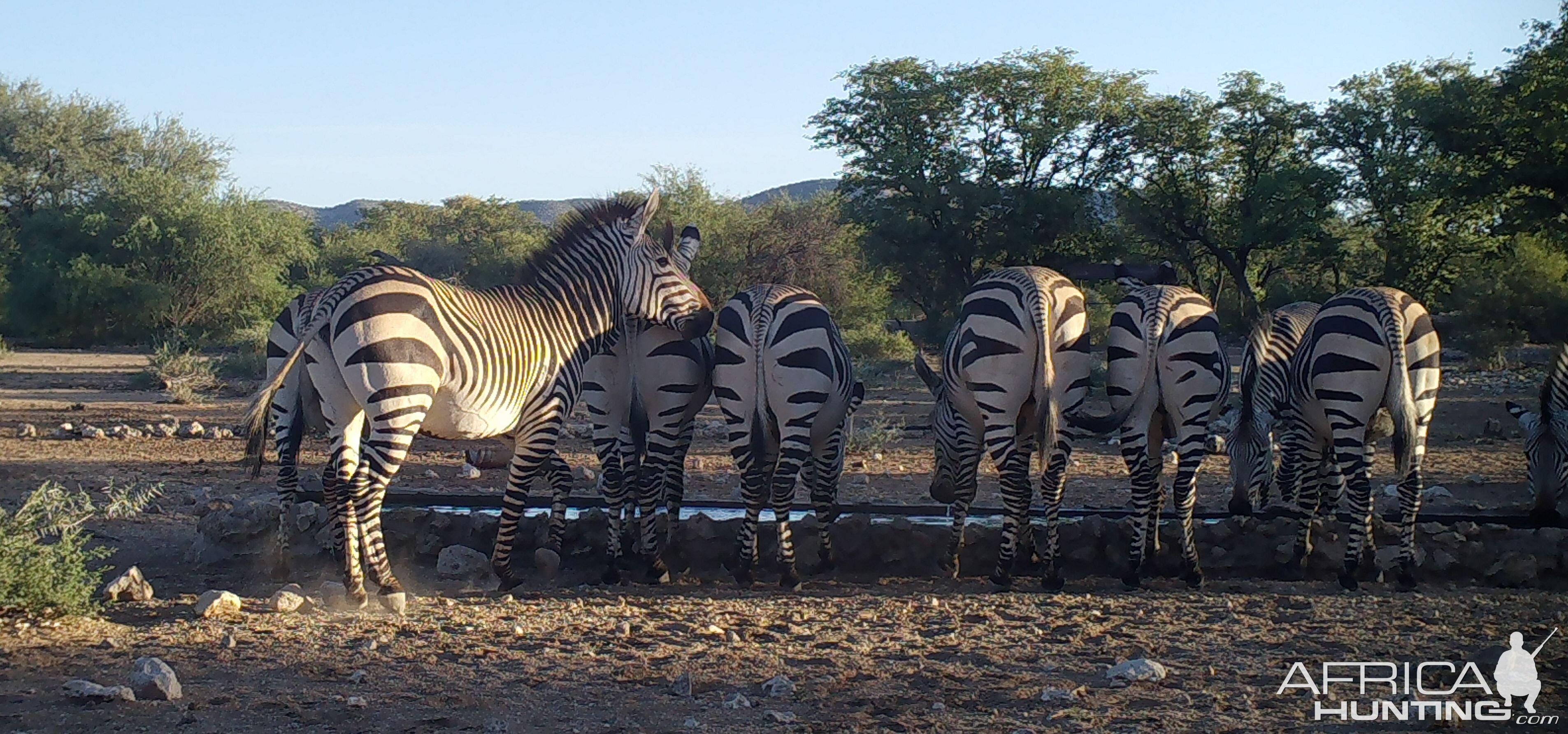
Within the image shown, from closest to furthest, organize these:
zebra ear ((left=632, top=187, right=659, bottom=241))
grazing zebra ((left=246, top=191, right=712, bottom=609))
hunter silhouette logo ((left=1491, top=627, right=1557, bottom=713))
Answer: hunter silhouette logo ((left=1491, top=627, right=1557, bottom=713))
grazing zebra ((left=246, top=191, right=712, bottom=609))
zebra ear ((left=632, top=187, right=659, bottom=241))

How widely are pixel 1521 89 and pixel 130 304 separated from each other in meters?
29.5

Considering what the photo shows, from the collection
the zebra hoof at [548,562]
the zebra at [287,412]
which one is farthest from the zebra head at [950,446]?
the zebra at [287,412]

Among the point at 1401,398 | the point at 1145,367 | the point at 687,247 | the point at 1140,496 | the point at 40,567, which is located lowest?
the point at 40,567

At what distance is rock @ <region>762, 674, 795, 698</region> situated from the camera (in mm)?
4695

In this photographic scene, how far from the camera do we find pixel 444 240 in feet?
157

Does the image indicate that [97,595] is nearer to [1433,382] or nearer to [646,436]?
[646,436]

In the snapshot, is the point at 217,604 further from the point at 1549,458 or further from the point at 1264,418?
the point at 1549,458

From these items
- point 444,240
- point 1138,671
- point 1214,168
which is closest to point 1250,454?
point 1138,671

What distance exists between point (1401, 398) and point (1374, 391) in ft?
0.48

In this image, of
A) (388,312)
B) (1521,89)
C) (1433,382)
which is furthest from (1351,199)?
(388,312)

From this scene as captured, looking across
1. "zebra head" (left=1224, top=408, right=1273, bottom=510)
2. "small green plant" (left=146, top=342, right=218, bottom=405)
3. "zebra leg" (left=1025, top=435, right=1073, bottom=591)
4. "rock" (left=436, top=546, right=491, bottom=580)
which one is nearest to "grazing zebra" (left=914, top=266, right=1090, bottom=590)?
"zebra leg" (left=1025, top=435, right=1073, bottom=591)

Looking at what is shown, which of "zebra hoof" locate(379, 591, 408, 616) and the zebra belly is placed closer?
"zebra hoof" locate(379, 591, 408, 616)

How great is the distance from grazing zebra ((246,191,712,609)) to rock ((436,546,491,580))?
0.26 metres

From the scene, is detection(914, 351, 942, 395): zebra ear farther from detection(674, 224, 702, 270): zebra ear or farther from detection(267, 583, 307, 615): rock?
detection(267, 583, 307, 615): rock
